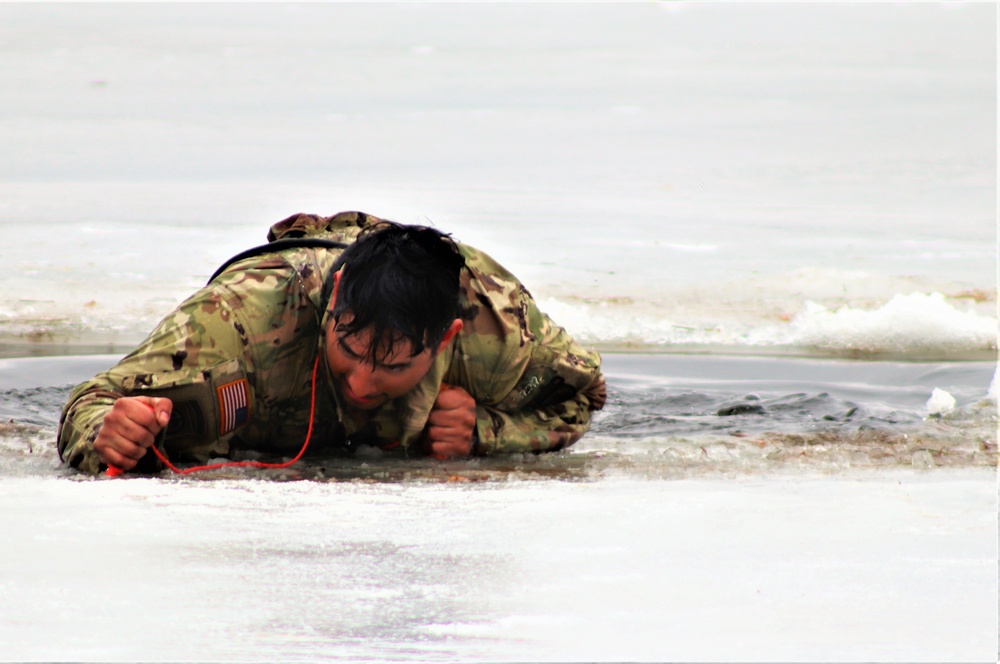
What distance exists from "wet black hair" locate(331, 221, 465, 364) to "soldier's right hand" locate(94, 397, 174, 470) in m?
0.46

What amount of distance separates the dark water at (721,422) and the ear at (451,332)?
0.36m

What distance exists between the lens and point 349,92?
11.7 m

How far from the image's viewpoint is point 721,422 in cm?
421

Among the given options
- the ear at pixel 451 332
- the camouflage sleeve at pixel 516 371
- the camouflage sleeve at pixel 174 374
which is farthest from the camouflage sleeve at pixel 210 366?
the camouflage sleeve at pixel 516 371

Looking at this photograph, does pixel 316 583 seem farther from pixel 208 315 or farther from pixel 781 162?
pixel 781 162

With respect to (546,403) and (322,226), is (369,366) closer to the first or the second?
(546,403)

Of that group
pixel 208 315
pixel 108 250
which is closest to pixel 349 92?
pixel 108 250

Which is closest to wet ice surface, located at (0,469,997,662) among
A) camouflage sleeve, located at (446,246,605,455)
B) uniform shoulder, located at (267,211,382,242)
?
camouflage sleeve, located at (446,246,605,455)

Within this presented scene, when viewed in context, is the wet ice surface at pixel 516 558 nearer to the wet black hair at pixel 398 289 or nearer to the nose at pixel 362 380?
the nose at pixel 362 380

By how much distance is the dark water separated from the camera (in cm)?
337

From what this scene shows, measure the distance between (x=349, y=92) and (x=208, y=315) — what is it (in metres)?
8.98

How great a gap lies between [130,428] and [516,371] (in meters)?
1.14

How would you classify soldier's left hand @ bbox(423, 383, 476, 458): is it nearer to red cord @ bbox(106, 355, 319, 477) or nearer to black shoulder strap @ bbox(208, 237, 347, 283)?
red cord @ bbox(106, 355, 319, 477)

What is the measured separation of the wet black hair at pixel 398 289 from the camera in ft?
9.20
